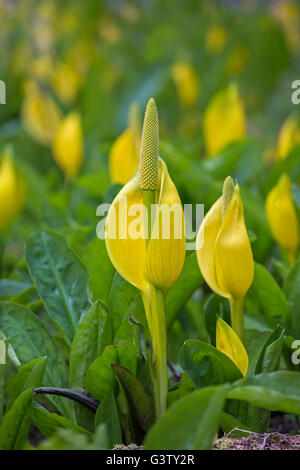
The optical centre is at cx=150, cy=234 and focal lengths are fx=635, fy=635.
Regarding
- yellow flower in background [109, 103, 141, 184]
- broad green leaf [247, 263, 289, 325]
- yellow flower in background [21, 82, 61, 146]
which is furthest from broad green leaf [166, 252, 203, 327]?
yellow flower in background [21, 82, 61, 146]

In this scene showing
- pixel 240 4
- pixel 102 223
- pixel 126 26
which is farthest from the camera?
pixel 240 4

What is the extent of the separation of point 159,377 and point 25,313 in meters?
0.21

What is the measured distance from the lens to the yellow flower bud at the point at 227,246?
26.2 inches

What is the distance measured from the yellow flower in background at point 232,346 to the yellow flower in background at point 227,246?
0.04 m

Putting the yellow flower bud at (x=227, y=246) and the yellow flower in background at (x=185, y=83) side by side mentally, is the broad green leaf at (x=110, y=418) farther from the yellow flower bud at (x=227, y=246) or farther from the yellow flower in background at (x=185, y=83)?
the yellow flower in background at (x=185, y=83)

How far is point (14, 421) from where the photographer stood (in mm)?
663

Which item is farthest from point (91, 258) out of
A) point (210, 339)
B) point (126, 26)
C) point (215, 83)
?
point (126, 26)

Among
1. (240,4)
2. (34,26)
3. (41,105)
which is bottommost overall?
(41,105)

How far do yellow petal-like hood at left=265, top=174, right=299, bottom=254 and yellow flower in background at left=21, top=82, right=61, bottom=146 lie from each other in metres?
1.13

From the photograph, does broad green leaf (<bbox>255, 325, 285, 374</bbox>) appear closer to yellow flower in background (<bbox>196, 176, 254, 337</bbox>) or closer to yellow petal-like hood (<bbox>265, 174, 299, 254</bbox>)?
yellow flower in background (<bbox>196, 176, 254, 337</bbox>)

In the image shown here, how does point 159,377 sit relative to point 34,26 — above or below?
below

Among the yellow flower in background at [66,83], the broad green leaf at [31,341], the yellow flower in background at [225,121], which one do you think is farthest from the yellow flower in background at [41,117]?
the broad green leaf at [31,341]

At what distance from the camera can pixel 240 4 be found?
429cm
